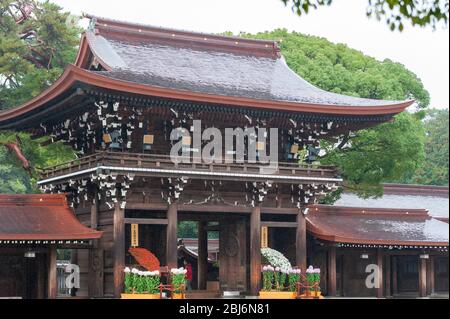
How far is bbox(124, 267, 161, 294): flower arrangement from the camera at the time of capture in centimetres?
3425

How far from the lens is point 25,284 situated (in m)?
36.0

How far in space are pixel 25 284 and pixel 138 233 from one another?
194 inches

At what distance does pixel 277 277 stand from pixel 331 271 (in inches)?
181

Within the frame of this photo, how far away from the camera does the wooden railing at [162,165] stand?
34.8m

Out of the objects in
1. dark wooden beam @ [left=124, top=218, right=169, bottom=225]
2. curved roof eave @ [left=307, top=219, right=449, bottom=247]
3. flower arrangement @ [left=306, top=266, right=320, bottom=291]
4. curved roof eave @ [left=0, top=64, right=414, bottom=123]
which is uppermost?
curved roof eave @ [left=0, top=64, right=414, bottom=123]

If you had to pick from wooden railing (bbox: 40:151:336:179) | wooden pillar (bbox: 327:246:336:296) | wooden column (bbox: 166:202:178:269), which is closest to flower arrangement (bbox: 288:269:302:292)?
wooden pillar (bbox: 327:246:336:296)

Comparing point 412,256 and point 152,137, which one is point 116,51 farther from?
point 412,256

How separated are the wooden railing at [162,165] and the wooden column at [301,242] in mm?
2123

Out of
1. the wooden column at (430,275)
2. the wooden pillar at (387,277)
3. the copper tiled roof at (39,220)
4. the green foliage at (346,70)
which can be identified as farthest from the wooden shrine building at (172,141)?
the wooden column at (430,275)

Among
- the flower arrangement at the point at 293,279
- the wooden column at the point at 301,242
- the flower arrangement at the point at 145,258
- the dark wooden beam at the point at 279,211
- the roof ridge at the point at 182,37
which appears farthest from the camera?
the roof ridge at the point at 182,37

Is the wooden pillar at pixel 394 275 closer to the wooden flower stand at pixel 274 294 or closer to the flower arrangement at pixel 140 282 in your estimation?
the wooden flower stand at pixel 274 294

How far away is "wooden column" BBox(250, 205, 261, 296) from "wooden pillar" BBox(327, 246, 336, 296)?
15.7 feet

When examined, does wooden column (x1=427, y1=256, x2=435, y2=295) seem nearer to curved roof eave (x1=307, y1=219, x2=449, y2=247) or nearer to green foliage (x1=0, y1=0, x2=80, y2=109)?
curved roof eave (x1=307, y1=219, x2=449, y2=247)

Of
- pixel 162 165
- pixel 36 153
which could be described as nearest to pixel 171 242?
pixel 162 165
